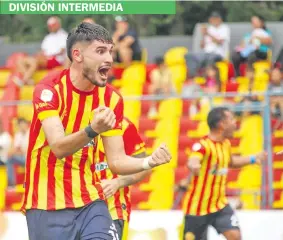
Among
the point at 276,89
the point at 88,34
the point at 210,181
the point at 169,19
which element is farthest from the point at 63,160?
the point at 169,19

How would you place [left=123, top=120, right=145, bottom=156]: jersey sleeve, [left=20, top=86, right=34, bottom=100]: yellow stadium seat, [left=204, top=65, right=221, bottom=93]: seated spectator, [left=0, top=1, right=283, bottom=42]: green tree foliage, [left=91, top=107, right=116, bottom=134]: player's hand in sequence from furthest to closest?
[left=0, top=1, right=283, bottom=42]: green tree foliage < [left=20, top=86, right=34, bottom=100]: yellow stadium seat < [left=204, top=65, right=221, bottom=93]: seated spectator < [left=123, top=120, right=145, bottom=156]: jersey sleeve < [left=91, top=107, right=116, bottom=134]: player's hand

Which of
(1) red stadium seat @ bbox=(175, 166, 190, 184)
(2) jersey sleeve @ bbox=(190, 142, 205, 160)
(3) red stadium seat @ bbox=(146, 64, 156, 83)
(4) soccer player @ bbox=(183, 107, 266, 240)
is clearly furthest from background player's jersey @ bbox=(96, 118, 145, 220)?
(3) red stadium seat @ bbox=(146, 64, 156, 83)

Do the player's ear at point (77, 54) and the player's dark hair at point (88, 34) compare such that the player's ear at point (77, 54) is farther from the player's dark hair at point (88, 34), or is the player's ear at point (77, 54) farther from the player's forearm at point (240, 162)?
the player's forearm at point (240, 162)

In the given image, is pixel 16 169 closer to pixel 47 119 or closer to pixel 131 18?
pixel 131 18

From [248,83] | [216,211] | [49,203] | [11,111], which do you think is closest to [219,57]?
[248,83]

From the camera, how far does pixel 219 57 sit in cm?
1792

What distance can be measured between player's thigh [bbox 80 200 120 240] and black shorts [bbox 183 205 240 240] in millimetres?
4141

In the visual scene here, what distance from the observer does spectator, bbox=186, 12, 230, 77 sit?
57.6ft

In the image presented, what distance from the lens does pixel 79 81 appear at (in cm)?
705

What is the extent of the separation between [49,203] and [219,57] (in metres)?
11.1

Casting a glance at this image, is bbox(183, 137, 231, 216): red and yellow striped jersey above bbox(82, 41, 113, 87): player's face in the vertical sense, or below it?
below

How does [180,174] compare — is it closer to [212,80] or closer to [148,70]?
[212,80]

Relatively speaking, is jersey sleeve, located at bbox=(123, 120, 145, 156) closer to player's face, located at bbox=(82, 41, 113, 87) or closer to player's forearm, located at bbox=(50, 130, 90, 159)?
player's face, located at bbox=(82, 41, 113, 87)

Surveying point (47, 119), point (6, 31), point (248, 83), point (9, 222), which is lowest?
point (9, 222)
